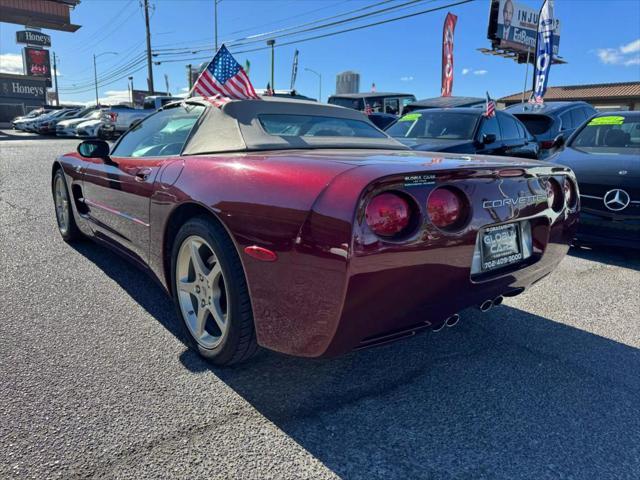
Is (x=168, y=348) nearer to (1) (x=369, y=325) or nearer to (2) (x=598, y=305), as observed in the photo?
(1) (x=369, y=325)

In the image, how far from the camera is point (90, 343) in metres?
2.55

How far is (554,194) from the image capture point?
2463mm

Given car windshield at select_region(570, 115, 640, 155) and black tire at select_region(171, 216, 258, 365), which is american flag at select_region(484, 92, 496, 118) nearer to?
car windshield at select_region(570, 115, 640, 155)

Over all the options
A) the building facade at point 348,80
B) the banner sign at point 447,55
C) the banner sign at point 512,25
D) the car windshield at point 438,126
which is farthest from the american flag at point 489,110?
the building facade at point 348,80

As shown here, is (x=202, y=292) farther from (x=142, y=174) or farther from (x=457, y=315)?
(x=457, y=315)

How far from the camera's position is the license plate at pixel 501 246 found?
204 cm

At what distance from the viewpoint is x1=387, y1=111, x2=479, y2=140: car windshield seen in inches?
255

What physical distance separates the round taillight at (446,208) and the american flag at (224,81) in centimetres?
229

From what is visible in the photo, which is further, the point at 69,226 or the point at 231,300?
the point at 69,226

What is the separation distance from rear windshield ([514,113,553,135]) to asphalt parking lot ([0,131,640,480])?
22.6ft

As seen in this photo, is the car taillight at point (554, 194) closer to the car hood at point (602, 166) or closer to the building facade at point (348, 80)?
the car hood at point (602, 166)

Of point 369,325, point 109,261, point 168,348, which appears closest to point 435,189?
point 369,325

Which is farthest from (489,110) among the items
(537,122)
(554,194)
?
(554,194)

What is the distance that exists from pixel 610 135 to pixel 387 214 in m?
4.86
